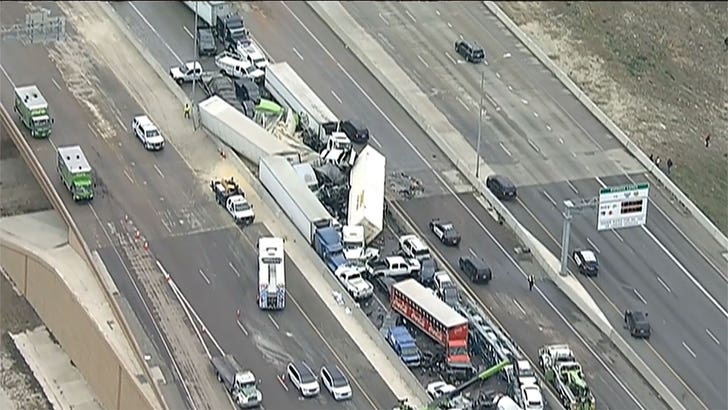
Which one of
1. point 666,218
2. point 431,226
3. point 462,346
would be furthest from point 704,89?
point 462,346

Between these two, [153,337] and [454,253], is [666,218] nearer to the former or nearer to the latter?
[454,253]

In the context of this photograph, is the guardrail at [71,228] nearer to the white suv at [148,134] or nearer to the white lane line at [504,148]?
the white suv at [148,134]

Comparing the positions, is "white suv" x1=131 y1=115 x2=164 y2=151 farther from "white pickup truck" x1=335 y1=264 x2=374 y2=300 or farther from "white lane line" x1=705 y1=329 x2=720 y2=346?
"white lane line" x1=705 y1=329 x2=720 y2=346

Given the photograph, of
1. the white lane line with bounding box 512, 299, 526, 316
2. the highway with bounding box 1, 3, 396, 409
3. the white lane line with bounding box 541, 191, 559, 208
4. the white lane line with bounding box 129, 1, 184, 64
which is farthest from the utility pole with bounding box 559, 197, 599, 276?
the white lane line with bounding box 129, 1, 184, 64

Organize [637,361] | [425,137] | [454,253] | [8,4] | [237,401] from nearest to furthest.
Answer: [237,401] < [637,361] < [454,253] < [425,137] < [8,4]

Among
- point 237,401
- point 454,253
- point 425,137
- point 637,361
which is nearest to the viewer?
point 237,401

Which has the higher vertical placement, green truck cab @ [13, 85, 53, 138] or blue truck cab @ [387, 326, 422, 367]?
blue truck cab @ [387, 326, 422, 367]

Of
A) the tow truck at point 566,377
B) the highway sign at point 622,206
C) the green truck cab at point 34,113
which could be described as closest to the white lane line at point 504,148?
the highway sign at point 622,206
